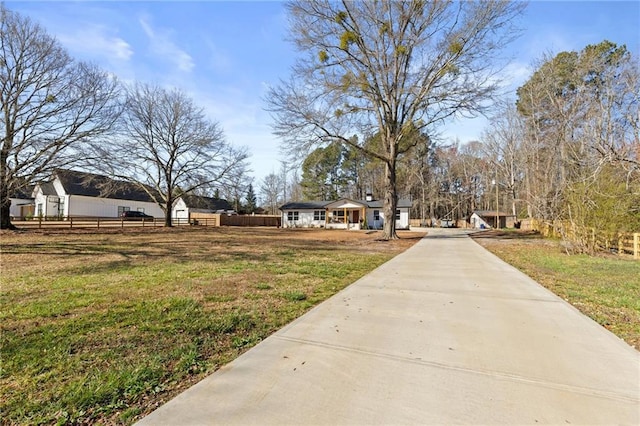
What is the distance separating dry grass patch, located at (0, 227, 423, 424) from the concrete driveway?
39cm

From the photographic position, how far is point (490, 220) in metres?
45.0

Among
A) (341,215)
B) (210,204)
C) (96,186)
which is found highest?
(96,186)

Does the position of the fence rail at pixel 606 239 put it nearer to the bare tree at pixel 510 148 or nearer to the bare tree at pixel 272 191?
the bare tree at pixel 510 148

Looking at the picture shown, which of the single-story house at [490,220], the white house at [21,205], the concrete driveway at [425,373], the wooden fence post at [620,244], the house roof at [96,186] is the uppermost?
the house roof at [96,186]

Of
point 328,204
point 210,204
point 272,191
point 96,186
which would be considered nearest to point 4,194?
point 96,186

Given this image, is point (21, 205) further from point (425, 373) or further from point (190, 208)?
point (425, 373)

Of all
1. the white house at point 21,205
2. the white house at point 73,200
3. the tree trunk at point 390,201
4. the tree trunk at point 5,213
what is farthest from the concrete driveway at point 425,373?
the white house at point 21,205

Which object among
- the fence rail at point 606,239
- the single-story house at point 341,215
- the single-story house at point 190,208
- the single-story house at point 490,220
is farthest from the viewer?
the single-story house at point 190,208

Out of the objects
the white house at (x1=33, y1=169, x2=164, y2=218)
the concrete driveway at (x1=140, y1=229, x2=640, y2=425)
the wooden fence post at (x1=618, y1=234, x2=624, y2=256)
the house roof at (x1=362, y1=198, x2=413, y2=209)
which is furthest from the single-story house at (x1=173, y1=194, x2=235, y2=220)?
the concrete driveway at (x1=140, y1=229, x2=640, y2=425)

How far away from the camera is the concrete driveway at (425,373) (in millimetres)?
2092

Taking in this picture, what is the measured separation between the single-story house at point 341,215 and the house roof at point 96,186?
16.4m

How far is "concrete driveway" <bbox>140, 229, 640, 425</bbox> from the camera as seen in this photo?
209 centimetres

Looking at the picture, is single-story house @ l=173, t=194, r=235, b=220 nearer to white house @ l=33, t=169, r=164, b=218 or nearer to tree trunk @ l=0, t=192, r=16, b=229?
white house @ l=33, t=169, r=164, b=218

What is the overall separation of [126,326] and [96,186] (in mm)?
23530
